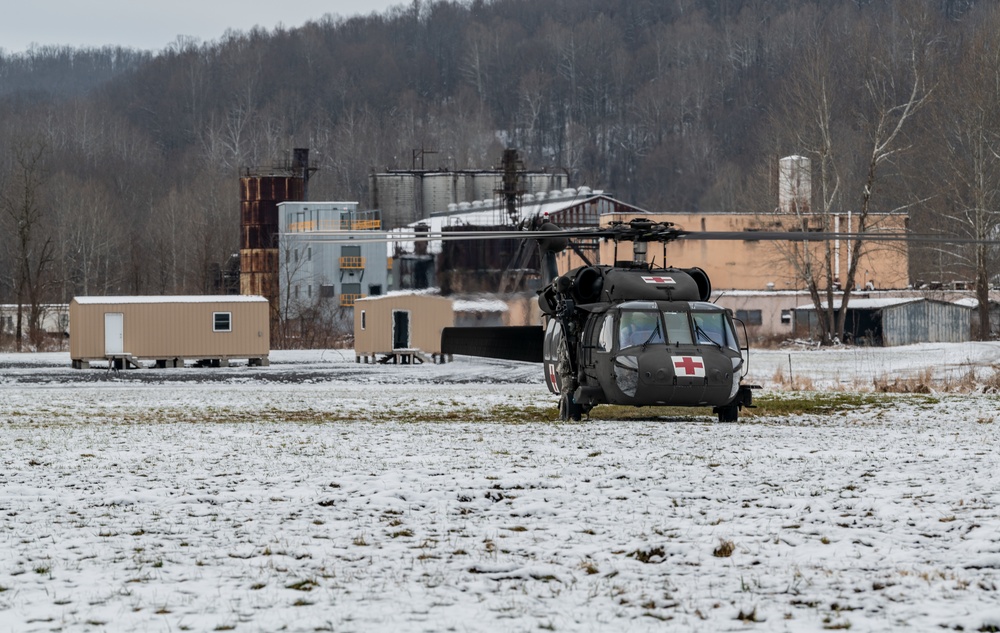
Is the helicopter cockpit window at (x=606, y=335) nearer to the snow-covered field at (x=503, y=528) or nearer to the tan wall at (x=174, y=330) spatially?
the snow-covered field at (x=503, y=528)

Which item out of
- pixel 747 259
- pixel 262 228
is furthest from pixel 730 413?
pixel 262 228

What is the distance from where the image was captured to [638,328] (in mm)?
16922

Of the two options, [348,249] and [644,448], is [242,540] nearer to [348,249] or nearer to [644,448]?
[644,448]

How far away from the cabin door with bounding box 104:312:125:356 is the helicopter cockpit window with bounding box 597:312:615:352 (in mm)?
29646

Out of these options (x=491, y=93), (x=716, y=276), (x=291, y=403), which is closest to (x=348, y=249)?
(x=716, y=276)

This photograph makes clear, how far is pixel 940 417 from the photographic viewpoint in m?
16.8

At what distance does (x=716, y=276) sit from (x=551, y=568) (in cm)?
5788

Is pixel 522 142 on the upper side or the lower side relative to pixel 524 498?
upper

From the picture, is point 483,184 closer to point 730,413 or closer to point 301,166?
point 301,166

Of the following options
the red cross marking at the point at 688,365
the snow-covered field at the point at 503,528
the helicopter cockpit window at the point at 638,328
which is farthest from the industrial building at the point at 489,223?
the snow-covered field at the point at 503,528

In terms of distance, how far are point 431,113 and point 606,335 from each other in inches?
5681

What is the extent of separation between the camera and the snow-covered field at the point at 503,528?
609 centimetres

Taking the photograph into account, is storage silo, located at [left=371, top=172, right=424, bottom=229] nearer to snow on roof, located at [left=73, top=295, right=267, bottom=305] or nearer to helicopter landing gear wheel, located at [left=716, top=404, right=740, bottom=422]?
snow on roof, located at [left=73, top=295, right=267, bottom=305]

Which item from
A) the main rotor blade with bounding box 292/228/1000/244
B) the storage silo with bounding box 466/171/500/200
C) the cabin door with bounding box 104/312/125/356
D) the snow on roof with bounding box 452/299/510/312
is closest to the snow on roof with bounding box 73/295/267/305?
the cabin door with bounding box 104/312/125/356
